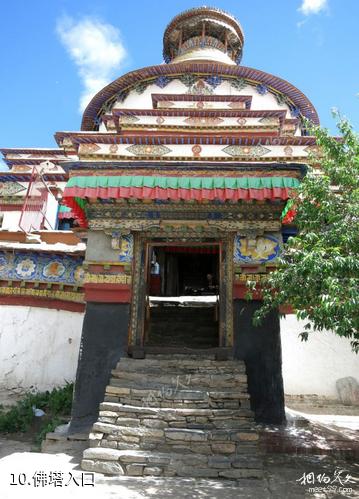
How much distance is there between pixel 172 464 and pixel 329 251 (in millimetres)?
3171

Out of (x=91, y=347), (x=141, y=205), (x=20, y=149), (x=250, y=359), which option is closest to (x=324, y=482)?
(x=250, y=359)

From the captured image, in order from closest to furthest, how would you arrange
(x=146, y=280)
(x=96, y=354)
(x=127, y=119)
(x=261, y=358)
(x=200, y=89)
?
(x=261, y=358) < (x=96, y=354) < (x=146, y=280) < (x=127, y=119) < (x=200, y=89)

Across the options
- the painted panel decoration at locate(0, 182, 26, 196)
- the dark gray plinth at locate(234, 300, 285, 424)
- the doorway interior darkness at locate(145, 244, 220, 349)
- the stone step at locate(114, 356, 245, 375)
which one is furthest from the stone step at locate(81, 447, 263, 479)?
the painted panel decoration at locate(0, 182, 26, 196)

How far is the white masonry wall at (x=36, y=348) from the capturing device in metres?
8.27

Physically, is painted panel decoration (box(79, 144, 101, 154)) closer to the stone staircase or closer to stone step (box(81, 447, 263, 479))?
the stone staircase

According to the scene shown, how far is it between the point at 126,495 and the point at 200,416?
4.63ft

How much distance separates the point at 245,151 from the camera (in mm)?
8516

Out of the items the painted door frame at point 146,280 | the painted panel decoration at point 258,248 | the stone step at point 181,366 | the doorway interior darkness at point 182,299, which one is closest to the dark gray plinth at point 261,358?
the painted door frame at point 146,280

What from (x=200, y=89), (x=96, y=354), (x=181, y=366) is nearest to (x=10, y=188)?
Answer: (x=200, y=89)

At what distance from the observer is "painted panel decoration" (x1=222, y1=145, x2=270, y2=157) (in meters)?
8.48

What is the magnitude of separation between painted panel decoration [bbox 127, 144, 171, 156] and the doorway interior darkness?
7.26 ft

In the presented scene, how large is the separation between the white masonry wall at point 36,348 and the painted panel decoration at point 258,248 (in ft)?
13.2

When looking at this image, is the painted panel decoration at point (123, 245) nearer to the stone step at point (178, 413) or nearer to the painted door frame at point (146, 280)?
the painted door frame at point (146, 280)

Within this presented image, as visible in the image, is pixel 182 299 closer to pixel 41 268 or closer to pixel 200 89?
pixel 41 268
